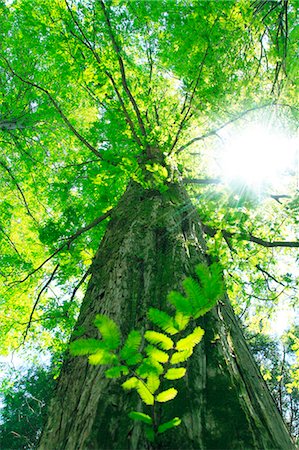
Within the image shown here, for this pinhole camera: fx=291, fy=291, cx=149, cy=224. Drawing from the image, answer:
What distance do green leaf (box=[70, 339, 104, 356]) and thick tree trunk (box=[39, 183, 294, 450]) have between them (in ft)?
1.61

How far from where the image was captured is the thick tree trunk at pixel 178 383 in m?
1.03

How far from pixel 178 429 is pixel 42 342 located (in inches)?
231

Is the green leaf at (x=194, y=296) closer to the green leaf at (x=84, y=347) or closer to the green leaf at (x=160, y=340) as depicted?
the green leaf at (x=160, y=340)

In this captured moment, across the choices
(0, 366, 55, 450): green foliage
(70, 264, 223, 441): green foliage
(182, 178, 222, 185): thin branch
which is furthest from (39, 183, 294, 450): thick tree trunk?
(0, 366, 55, 450): green foliage

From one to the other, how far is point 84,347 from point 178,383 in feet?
2.21

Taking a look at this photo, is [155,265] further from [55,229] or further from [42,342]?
[42,342]

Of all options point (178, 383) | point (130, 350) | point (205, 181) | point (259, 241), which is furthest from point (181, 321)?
point (205, 181)

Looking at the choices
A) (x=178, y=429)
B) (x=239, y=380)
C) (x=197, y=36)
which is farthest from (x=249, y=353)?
(x=197, y=36)

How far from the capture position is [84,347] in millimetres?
718

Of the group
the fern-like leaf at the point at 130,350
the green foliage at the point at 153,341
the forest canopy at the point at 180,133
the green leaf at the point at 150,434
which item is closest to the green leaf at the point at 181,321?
the green foliage at the point at 153,341

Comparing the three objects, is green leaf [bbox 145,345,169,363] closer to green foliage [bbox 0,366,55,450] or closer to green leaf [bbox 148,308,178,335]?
green leaf [bbox 148,308,178,335]

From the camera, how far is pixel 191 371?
4.15ft

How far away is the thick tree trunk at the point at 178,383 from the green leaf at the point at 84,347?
0.49 m

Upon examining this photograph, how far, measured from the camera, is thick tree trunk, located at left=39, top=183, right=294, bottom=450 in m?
1.03
